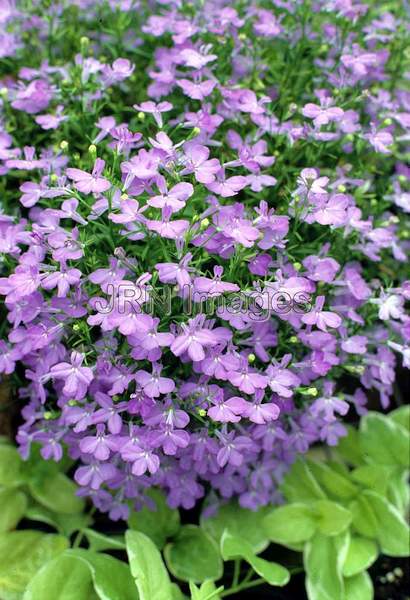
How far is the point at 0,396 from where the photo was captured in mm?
1256

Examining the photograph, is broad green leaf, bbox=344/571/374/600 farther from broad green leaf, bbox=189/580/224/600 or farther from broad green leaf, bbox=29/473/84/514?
broad green leaf, bbox=29/473/84/514

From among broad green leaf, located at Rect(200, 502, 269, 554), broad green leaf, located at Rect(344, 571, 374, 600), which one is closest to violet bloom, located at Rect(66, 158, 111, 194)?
broad green leaf, located at Rect(200, 502, 269, 554)

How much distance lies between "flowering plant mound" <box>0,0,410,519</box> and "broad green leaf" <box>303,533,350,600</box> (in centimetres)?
11

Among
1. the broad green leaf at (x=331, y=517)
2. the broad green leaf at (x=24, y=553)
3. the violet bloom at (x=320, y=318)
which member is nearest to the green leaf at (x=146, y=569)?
the broad green leaf at (x=24, y=553)

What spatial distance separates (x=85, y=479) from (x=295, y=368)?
343mm

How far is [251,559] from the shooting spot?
1093mm

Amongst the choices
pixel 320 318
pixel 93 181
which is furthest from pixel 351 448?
pixel 93 181

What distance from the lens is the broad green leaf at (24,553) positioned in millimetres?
1124

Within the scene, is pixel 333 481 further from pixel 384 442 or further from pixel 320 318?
pixel 320 318

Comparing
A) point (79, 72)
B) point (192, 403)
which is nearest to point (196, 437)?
point (192, 403)

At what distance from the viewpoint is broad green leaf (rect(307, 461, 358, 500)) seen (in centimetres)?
127

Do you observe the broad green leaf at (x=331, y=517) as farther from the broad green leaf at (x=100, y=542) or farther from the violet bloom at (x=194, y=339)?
the violet bloom at (x=194, y=339)

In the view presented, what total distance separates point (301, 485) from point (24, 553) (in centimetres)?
49

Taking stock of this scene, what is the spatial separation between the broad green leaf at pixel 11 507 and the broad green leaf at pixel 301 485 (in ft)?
1.51
